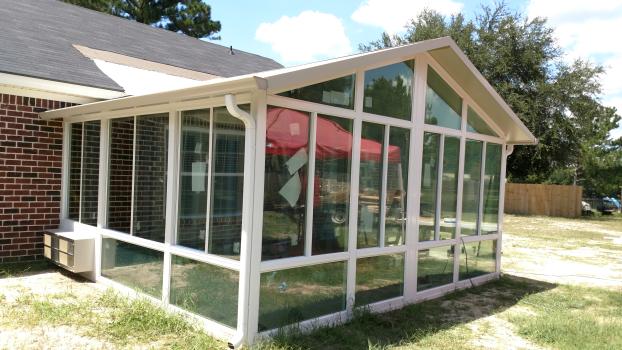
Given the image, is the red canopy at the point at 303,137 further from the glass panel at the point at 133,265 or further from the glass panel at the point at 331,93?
the glass panel at the point at 133,265

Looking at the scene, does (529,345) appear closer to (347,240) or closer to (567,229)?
(347,240)

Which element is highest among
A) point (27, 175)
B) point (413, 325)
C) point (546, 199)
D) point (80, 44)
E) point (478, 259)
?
point (80, 44)

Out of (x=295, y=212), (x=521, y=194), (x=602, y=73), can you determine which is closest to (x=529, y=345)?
(x=295, y=212)

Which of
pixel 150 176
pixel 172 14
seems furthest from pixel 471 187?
pixel 172 14

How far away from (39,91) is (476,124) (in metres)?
6.78

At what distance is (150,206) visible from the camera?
5773 mm

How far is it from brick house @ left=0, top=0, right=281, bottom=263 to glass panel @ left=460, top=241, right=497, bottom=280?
4859 millimetres

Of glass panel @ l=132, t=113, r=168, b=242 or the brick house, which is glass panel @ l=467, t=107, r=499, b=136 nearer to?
the brick house

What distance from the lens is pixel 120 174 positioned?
6375mm

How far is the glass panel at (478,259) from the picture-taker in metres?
7.64

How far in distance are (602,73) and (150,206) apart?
2573cm

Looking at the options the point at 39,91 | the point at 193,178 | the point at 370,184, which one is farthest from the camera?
the point at 39,91

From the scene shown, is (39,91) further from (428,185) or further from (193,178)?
(428,185)

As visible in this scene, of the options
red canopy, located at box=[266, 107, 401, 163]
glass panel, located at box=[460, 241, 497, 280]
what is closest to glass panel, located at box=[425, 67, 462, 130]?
red canopy, located at box=[266, 107, 401, 163]
